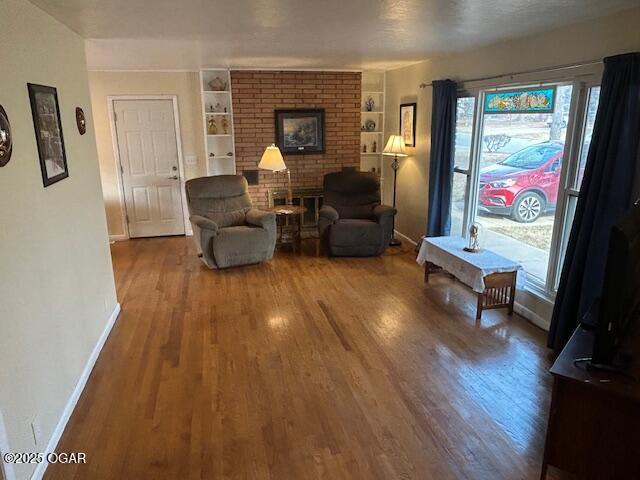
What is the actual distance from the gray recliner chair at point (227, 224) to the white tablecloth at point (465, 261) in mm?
1784

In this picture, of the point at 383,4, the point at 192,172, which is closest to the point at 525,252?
the point at 383,4

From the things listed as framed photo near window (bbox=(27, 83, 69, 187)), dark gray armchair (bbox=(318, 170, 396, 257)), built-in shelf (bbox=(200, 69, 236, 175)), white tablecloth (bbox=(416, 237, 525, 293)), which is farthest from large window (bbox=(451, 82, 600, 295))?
framed photo near window (bbox=(27, 83, 69, 187))

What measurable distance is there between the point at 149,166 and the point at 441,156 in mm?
3868

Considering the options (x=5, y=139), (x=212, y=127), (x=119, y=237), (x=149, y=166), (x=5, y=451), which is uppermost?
(x=212, y=127)

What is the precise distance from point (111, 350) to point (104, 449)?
1.12 m

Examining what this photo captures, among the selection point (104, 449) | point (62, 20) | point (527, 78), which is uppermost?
point (62, 20)

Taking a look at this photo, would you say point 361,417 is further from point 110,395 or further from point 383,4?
point 383,4

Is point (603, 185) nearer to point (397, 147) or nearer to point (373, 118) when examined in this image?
point (397, 147)

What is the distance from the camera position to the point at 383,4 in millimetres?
2494

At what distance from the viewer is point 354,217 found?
18.8 ft

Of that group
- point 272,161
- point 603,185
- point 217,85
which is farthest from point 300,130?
point 603,185

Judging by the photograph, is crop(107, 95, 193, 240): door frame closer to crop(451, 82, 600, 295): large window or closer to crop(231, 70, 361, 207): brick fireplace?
crop(231, 70, 361, 207): brick fireplace

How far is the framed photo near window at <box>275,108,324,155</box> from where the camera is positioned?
20.1 ft

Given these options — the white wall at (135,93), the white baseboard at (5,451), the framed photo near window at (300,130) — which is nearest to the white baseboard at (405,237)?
the framed photo near window at (300,130)
